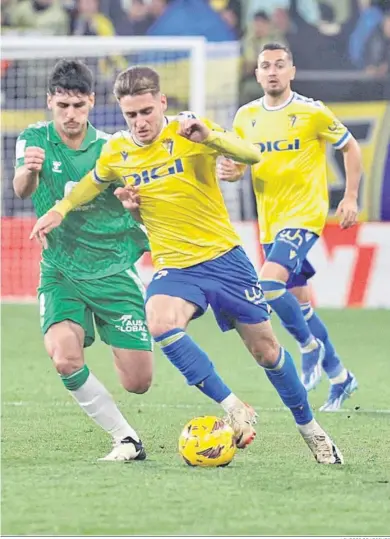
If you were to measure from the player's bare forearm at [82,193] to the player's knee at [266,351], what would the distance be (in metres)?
1.19

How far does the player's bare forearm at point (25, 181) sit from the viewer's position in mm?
7055

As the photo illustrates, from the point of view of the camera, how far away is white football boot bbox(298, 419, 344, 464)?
22.0 feet

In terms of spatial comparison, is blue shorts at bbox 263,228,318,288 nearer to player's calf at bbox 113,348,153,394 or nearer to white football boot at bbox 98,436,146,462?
player's calf at bbox 113,348,153,394

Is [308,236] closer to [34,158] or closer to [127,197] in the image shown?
[127,197]

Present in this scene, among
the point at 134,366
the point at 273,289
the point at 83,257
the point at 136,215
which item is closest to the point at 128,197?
the point at 136,215

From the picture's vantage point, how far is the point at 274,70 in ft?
31.3

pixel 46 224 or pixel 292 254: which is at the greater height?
pixel 46 224

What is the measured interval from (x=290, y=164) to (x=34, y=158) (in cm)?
320

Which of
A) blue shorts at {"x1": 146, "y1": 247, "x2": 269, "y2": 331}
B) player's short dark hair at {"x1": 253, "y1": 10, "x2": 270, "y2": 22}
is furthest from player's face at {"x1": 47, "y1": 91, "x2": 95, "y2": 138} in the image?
player's short dark hair at {"x1": 253, "y1": 10, "x2": 270, "y2": 22}

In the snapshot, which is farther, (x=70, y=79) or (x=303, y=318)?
(x=303, y=318)

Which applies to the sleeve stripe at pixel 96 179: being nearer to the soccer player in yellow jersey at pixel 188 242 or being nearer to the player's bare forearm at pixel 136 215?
the soccer player in yellow jersey at pixel 188 242

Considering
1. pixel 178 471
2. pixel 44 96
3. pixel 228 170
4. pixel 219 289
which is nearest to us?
pixel 178 471

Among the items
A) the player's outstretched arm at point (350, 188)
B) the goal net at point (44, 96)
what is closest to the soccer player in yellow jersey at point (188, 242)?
the player's outstretched arm at point (350, 188)

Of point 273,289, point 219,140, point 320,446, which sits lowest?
point 320,446
